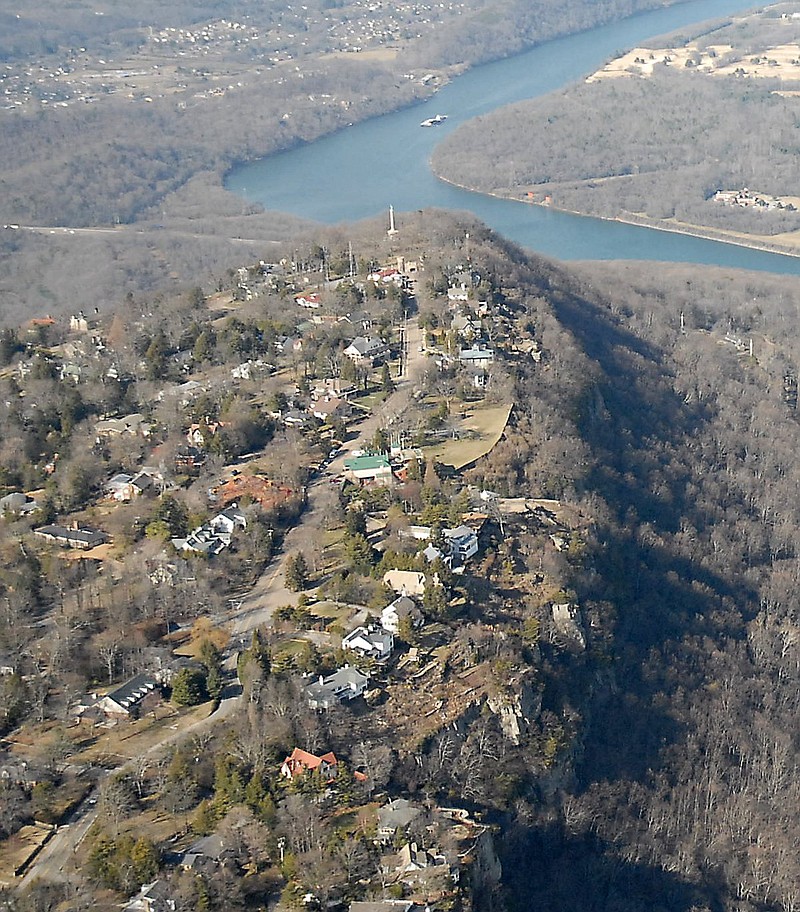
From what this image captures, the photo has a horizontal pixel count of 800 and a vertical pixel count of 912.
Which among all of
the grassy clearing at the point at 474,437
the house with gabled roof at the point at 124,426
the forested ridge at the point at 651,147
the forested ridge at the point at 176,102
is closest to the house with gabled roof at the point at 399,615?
the grassy clearing at the point at 474,437

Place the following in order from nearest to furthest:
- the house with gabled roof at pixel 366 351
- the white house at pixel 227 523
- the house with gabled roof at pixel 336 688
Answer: the house with gabled roof at pixel 336 688
the white house at pixel 227 523
the house with gabled roof at pixel 366 351

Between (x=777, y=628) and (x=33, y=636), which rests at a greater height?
(x=33, y=636)

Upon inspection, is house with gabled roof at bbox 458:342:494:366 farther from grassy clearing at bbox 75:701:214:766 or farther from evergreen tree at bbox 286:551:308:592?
grassy clearing at bbox 75:701:214:766

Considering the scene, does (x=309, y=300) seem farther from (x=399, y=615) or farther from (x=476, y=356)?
(x=399, y=615)

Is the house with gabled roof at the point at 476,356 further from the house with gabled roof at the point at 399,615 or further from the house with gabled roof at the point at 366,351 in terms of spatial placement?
the house with gabled roof at the point at 399,615

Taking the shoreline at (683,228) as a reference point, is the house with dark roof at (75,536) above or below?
above

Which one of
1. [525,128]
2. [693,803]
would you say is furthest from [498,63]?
[693,803]

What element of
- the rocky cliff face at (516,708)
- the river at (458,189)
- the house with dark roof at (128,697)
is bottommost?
the river at (458,189)

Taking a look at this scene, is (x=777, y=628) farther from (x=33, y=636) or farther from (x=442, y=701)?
(x=33, y=636)
